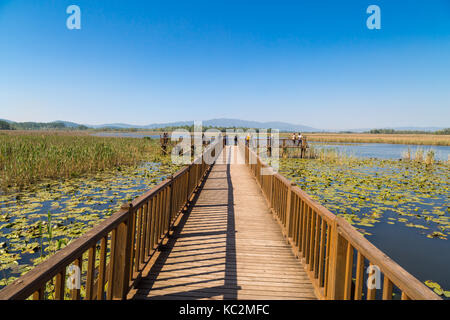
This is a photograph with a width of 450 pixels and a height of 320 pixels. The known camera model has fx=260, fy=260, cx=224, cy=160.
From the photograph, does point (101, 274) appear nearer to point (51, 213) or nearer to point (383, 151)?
point (51, 213)

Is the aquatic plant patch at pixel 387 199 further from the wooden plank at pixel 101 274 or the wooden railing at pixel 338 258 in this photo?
the wooden plank at pixel 101 274

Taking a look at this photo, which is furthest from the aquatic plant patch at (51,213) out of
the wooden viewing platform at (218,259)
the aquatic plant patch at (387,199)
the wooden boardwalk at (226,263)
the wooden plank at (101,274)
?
the aquatic plant patch at (387,199)

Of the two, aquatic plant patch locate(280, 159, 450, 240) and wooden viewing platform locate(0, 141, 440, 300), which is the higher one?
wooden viewing platform locate(0, 141, 440, 300)

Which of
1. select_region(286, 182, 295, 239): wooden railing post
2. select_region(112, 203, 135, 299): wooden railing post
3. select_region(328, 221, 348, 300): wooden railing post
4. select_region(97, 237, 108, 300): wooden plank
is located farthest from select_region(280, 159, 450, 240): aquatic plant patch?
select_region(97, 237, 108, 300): wooden plank

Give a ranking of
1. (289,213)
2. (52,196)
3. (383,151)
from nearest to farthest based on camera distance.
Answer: (289,213)
(52,196)
(383,151)

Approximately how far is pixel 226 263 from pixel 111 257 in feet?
5.27

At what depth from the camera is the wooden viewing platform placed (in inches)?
64.0

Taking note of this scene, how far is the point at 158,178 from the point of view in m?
11.3

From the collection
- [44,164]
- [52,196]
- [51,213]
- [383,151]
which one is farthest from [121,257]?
[383,151]

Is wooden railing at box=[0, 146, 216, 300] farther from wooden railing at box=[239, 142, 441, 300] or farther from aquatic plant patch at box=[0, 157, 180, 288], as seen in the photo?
wooden railing at box=[239, 142, 441, 300]

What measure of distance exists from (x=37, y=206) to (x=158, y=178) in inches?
195

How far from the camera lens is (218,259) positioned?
11.8ft
